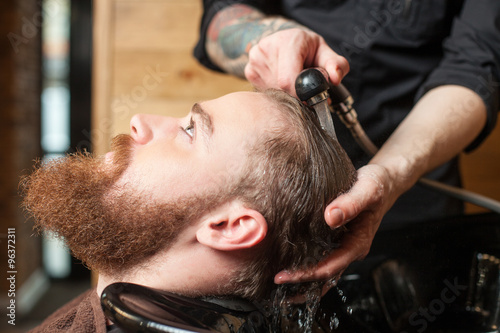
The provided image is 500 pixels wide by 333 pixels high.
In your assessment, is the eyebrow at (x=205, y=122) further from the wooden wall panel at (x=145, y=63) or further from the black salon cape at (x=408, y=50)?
the wooden wall panel at (x=145, y=63)

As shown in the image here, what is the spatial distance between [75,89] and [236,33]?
156 centimetres

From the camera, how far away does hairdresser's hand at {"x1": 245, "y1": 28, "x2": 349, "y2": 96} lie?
719mm

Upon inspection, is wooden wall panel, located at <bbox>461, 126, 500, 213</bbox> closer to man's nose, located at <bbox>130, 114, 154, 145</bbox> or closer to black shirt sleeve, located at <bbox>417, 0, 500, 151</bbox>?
black shirt sleeve, located at <bbox>417, 0, 500, 151</bbox>

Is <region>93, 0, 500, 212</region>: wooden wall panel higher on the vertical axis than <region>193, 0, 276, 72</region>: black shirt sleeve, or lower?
lower

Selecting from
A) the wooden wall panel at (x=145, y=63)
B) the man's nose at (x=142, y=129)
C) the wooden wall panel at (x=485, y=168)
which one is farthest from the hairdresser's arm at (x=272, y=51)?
the wooden wall panel at (x=485, y=168)

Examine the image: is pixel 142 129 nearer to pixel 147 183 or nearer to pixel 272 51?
pixel 147 183

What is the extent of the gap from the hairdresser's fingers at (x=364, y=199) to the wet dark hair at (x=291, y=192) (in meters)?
0.03

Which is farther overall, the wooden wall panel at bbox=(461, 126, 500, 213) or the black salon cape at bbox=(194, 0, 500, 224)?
the wooden wall panel at bbox=(461, 126, 500, 213)

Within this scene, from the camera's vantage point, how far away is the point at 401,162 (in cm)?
79

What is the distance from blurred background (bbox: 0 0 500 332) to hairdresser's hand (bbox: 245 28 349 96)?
757 mm

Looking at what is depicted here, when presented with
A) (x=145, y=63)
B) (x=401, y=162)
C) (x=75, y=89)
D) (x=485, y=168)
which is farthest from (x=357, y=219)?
(x=75, y=89)

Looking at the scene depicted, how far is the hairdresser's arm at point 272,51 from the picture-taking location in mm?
724

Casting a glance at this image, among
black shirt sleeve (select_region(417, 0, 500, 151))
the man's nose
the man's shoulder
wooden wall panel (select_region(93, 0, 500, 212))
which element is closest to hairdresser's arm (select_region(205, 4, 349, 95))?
the man's nose

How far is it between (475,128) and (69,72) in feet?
6.72
